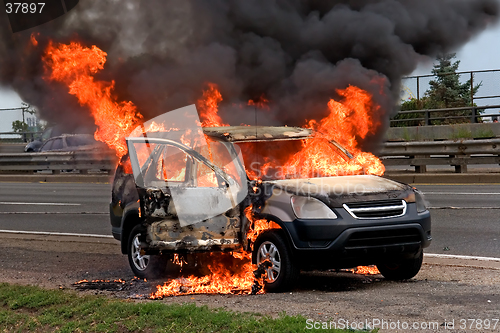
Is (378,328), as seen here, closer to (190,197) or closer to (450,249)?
(190,197)

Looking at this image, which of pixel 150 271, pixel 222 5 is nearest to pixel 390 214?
pixel 150 271

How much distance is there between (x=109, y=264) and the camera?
865cm

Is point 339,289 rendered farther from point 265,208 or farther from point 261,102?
point 261,102

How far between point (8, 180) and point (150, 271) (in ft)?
68.1

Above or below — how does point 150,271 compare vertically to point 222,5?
below

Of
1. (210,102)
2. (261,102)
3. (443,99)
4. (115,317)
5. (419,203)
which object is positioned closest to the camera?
(115,317)

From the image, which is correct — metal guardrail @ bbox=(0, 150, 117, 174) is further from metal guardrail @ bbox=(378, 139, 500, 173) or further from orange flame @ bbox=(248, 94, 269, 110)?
orange flame @ bbox=(248, 94, 269, 110)

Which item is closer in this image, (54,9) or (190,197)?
(190,197)

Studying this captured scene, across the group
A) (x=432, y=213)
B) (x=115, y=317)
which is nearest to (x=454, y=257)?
(x=432, y=213)

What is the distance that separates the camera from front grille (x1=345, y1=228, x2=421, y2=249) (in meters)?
6.14

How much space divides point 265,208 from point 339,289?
114 centimetres

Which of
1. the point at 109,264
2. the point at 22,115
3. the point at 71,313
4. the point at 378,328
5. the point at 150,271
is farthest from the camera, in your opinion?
the point at 22,115

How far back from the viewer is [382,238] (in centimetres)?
623

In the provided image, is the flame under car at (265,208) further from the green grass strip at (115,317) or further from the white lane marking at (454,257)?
the white lane marking at (454,257)
